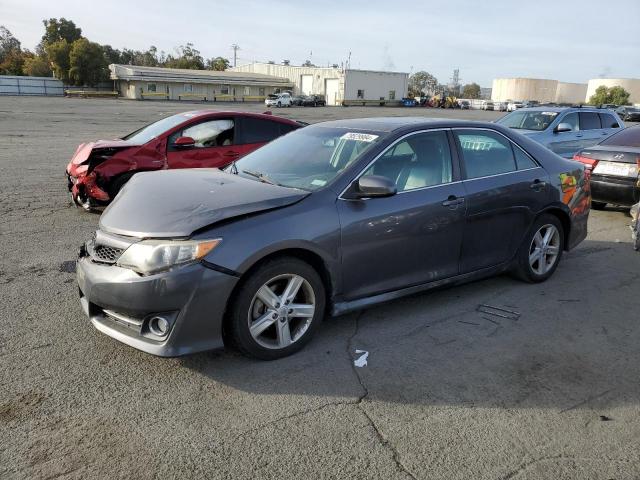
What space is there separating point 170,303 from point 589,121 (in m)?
12.9

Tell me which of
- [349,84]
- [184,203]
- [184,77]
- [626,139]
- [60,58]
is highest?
→ [60,58]

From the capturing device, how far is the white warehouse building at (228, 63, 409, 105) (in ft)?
268

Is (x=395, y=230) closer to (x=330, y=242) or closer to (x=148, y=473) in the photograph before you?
(x=330, y=242)

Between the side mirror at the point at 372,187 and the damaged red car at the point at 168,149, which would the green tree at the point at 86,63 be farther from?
the side mirror at the point at 372,187

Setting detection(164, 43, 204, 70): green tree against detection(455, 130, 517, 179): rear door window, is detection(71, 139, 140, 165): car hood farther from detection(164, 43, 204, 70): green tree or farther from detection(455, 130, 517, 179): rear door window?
detection(164, 43, 204, 70): green tree

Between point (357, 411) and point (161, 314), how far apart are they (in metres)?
1.32

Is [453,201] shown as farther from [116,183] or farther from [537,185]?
[116,183]

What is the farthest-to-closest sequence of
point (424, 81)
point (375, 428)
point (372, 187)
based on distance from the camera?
point (424, 81) < point (372, 187) < point (375, 428)

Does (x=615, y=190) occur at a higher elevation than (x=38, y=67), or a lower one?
lower

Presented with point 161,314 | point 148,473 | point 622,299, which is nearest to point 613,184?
point 622,299

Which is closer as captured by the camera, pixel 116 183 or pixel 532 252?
pixel 532 252

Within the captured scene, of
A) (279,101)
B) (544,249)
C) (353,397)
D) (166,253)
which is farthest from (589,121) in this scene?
(279,101)

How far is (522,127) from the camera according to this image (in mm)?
12766

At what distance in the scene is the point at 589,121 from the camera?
13.2 meters
